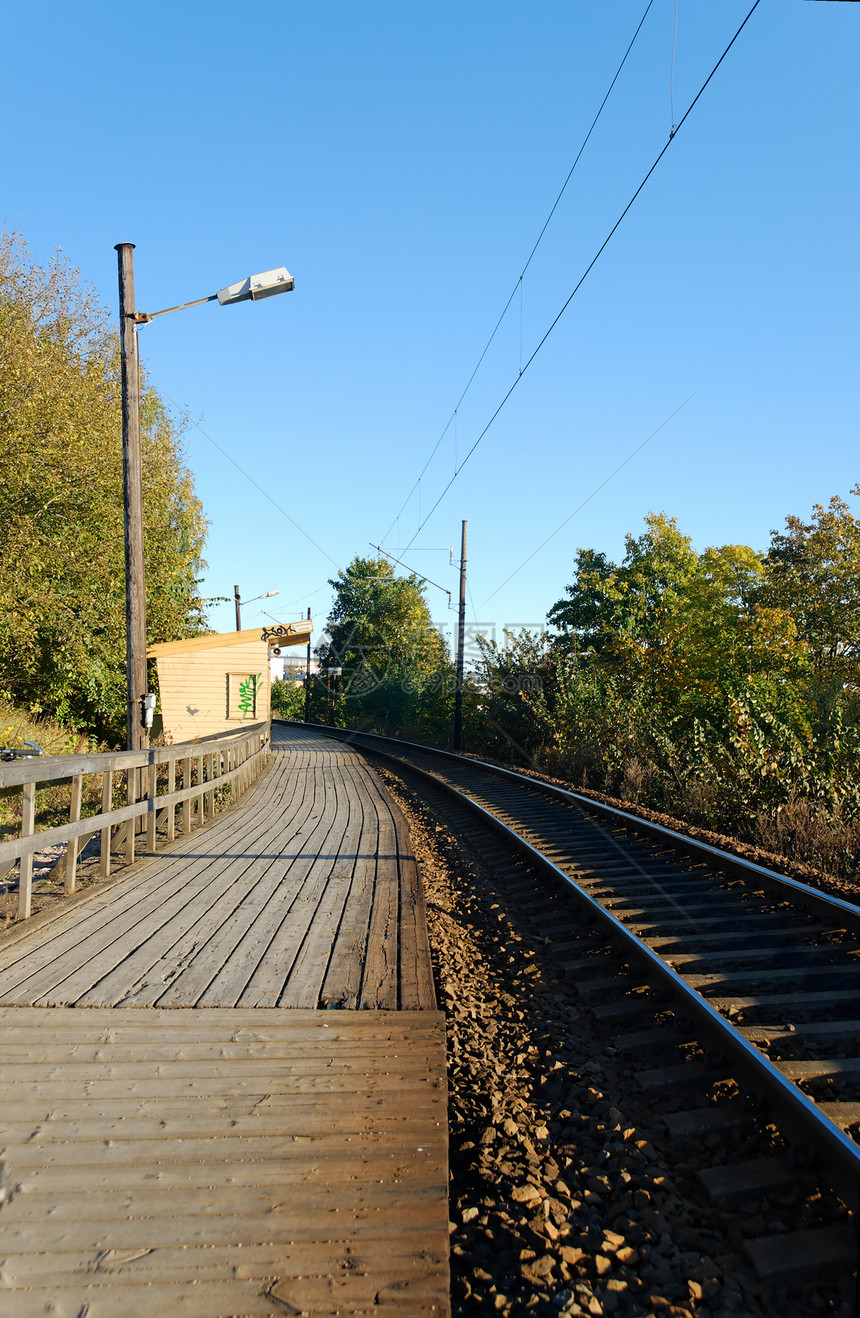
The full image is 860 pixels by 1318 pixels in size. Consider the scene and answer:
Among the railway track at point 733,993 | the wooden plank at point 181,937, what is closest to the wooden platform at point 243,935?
the wooden plank at point 181,937

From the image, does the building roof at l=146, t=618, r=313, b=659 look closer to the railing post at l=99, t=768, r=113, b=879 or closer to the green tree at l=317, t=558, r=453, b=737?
the green tree at l=317, t=558, r=453, b=737

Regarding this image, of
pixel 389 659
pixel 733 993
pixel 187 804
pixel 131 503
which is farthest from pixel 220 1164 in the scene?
pixel 389 659

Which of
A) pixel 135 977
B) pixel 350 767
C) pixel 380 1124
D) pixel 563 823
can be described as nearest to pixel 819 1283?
pixel 380 1124

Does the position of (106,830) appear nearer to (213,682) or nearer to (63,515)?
(63,515)

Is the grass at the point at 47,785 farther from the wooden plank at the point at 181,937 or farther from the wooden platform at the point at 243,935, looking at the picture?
the wooden plank at the point at 181,937

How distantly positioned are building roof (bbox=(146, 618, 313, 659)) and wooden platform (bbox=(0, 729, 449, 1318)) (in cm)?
1846

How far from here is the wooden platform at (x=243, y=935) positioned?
421 cm

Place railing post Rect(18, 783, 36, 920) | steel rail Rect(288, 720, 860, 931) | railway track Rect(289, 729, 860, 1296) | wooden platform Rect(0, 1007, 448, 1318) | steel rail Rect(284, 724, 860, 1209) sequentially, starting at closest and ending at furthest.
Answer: wooden platform Rect(0, 1007, 448, 1318) → steel rail Rect(284, 724, 860, 1209) → railway track Rect(289, 729, 860, 1296) → railing post Rect(18, 783, 36, 920) → steel rail Rect(288, 720, 860, 931)

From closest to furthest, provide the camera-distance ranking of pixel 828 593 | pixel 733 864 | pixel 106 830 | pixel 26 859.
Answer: pixel 26 859 → pixel 106 830 → pixel 733 864 → pixel 828 593

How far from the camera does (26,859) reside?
5020mm

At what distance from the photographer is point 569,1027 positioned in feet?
14.5

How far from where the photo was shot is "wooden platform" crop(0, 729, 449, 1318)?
223 cm

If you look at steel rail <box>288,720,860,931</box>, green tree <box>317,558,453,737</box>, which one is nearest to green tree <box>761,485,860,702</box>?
green tree <box>317,558,453,737</box>

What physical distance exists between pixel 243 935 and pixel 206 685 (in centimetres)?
2015
